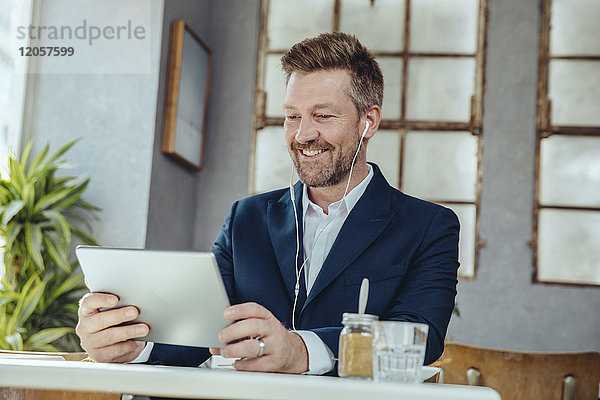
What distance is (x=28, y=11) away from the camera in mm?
3695

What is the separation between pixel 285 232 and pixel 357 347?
0.77 meters

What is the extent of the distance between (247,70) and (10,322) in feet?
7.28

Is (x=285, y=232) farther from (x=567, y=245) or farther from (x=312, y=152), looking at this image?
(x=567, y=245)

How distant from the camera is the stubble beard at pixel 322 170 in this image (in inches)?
75.1

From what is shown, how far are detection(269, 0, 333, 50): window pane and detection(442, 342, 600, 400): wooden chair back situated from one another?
2.62 metres

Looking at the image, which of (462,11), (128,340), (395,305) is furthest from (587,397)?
(462,11)

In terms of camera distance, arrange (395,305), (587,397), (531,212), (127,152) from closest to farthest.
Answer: (395,305), (587,397), (127,152), (531,212)

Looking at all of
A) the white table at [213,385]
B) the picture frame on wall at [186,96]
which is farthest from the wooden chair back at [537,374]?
the picture frame on wall at [186,96]

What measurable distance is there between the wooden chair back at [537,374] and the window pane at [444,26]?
238 cm

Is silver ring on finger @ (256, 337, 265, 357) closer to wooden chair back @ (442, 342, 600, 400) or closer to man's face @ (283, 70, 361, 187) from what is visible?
man's face @ (283, 70, 361, 187)

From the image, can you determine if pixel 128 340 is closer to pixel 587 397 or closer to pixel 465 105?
pixel 587 397

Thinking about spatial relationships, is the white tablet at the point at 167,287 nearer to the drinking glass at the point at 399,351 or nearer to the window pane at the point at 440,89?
the drinking glass at the point at 399,351

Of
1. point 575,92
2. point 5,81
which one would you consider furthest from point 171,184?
point 575,92

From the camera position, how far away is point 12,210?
305 cm
